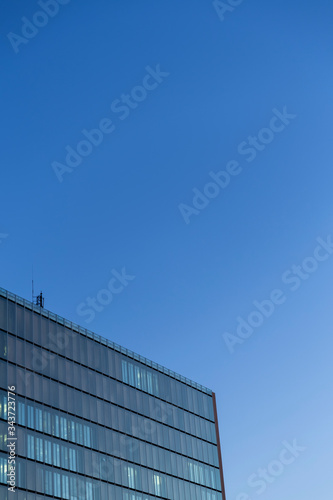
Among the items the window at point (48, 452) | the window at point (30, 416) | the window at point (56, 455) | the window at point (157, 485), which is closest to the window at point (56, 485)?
the window at point (56, 455)

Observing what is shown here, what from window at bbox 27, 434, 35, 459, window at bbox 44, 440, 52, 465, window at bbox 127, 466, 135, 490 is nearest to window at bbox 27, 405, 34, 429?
window at bbox 27, 434, 35, 459

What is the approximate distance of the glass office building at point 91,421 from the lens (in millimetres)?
80750

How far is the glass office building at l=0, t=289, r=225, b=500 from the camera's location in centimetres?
8075

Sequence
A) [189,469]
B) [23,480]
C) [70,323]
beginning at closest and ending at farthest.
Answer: [23,480] < [70,323] < [189,469]

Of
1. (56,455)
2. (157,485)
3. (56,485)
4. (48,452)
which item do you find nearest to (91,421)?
(56,455)

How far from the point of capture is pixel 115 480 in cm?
9319

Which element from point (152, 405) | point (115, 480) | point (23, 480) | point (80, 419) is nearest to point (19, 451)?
point (23, 480)

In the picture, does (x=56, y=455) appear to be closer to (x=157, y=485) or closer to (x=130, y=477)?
(x=130, y=477)

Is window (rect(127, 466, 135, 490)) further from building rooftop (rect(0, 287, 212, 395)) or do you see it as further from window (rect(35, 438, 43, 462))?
window (rect(35, 438, 43, 462))

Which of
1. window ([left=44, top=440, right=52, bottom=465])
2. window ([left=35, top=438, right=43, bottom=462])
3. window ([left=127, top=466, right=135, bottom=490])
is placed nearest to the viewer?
window ([left=35, top=438, right=43, bottom=462])

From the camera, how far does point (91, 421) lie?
301ft

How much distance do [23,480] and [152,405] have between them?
90.5 ft

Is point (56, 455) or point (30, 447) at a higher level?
point (56, 455)

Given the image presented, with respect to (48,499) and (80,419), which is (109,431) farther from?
(48,499)
